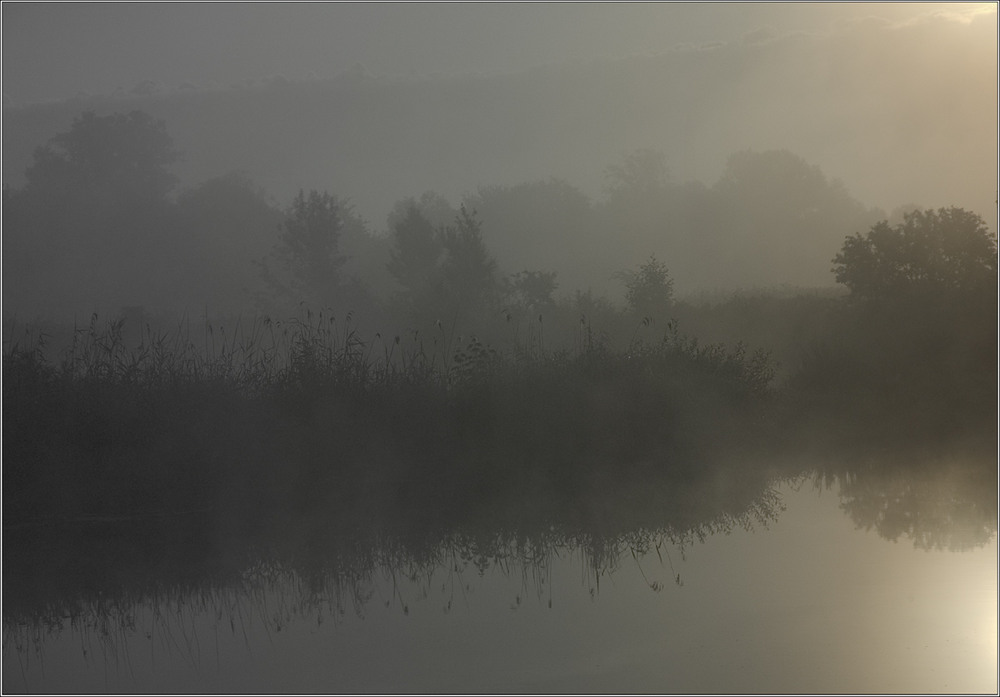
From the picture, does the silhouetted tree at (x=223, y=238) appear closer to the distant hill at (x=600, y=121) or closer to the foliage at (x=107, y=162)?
the distant hill at (x=600, y=121)

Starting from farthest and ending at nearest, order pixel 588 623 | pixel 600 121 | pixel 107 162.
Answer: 1. pixel 600 121
2. pixel 107 162
3. pixel 588 623

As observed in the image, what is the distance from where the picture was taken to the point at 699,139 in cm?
1153

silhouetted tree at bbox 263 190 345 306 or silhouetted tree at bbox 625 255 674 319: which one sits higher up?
silhouetted tree at bbox 263 190 345 306

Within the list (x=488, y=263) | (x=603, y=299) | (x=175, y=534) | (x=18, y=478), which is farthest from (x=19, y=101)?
(x=175, y=534)

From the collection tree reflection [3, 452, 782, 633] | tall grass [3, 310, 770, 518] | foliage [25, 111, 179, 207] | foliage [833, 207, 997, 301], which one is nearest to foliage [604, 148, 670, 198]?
foliage [833, 207, 997, 301]

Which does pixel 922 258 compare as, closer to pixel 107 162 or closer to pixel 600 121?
pixel 600 121

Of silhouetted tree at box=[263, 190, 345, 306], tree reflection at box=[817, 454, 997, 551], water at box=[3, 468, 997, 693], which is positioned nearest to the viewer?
water at box=[3, 468, 997, 693]

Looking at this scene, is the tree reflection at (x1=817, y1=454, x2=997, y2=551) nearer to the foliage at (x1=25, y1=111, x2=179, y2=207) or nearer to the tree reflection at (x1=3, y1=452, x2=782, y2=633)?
the tree reflection at (x1=3, y1=452, x2=782, y2=633)

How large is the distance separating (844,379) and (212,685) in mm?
5973

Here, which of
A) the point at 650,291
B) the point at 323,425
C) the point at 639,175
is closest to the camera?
the point at 323,425

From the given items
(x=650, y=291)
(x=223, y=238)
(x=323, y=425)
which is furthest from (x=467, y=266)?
(x=323, y=425)

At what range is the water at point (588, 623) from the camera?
2846 millimetres

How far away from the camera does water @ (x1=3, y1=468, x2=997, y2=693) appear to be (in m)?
2.85

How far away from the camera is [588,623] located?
332 centimetres
